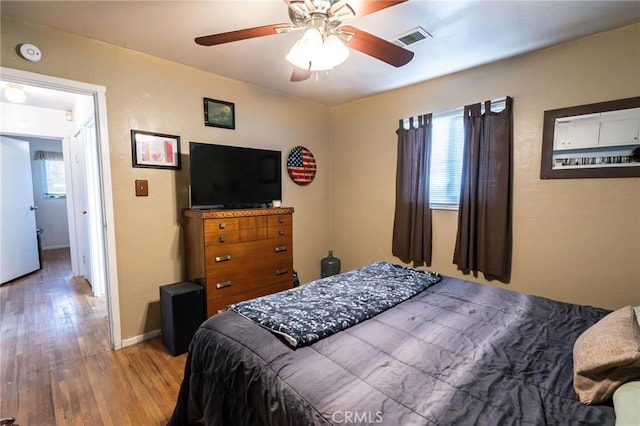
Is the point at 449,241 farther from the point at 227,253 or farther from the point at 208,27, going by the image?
the point at 208,27

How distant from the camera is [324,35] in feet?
4.99

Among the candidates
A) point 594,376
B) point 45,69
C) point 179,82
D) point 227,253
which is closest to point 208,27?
point 179,82

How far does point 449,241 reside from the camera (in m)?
2.91

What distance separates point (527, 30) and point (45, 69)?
3422 millimetres

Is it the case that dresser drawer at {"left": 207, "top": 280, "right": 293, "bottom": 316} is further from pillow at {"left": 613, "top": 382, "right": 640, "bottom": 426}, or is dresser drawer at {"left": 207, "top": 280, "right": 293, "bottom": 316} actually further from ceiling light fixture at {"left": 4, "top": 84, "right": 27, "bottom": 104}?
ceiling light fixture at {"left": 4, "top": 84, "right": 27, "bottom": 104}

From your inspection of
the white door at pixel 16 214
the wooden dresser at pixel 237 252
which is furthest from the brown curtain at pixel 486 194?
the white door at pixel 16 214

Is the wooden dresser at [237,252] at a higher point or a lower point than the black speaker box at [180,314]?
higher

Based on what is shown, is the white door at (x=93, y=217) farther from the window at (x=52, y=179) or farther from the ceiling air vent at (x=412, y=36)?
the ceiling air vent at (x=412, y=36)

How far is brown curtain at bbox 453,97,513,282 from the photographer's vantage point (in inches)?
97.7

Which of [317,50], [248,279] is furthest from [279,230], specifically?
[317,50]

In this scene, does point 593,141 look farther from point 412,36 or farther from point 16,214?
point 16,214

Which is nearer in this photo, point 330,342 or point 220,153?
point 330,342

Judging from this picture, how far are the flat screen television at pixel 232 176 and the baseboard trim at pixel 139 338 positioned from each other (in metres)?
1.20

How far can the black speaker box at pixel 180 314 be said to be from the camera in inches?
88.4
